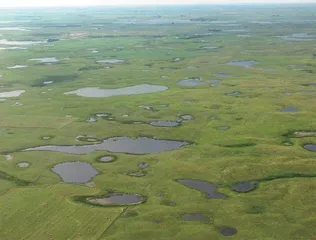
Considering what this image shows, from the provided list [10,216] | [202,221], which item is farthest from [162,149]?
[10,216]

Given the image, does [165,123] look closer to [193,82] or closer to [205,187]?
[205,187]

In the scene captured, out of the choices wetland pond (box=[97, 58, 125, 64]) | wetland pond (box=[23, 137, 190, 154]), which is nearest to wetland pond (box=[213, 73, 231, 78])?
wetland pond (box=[97, 58, 125, 64])

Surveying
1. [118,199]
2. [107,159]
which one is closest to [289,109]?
Answer: [107,159]

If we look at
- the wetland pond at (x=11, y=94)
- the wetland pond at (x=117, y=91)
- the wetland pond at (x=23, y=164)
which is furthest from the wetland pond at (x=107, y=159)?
the wetland pond at (x=11, y=94)

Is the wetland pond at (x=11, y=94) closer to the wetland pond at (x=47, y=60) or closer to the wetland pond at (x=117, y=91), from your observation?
the wetland pond at (x=117, y=91)

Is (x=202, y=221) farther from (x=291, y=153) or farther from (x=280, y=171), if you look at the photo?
(x=291, y=153)

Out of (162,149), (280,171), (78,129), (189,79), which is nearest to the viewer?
(280,171)

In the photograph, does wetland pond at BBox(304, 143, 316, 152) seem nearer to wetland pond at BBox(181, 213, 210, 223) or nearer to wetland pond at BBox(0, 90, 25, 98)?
wetland pond at BBox(181, 213, 210, 223)
